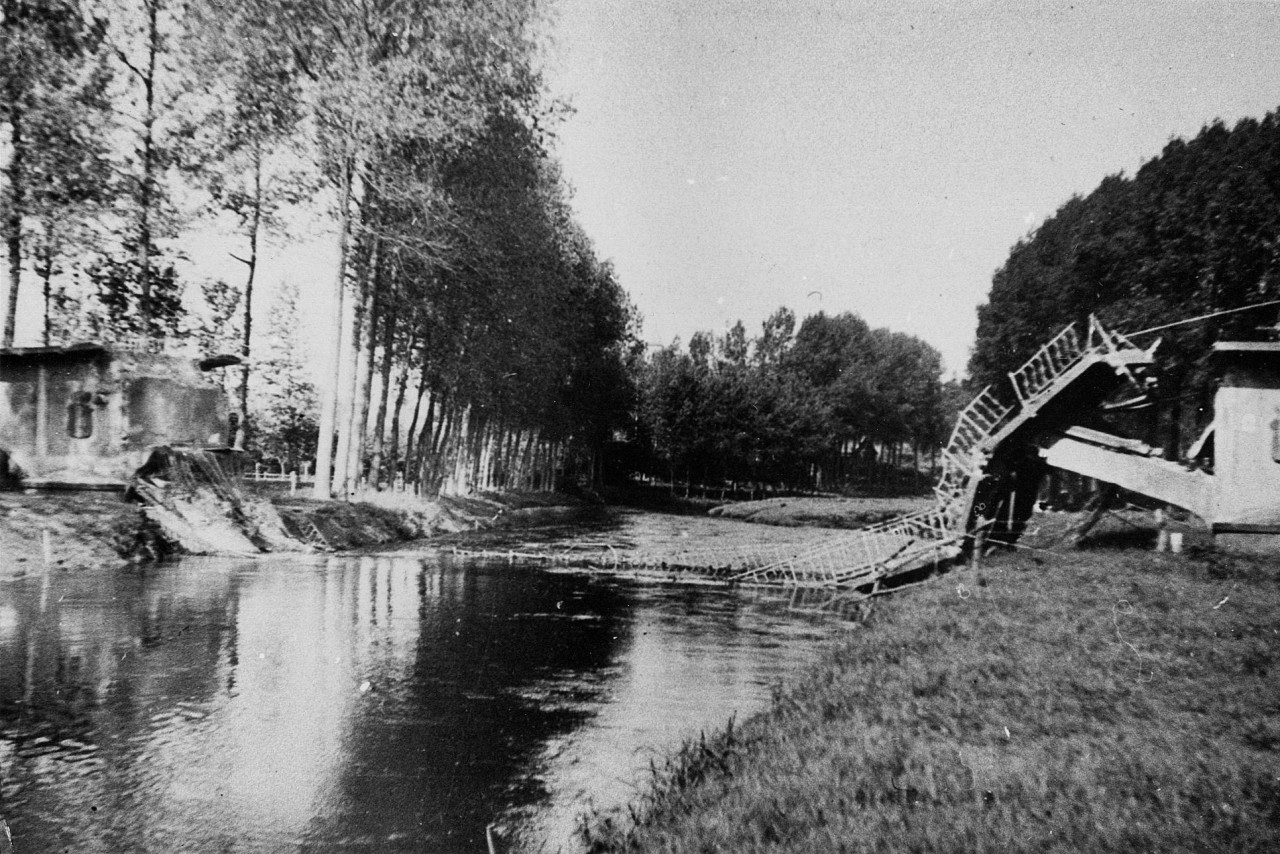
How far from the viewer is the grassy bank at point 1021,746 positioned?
5.69 metres

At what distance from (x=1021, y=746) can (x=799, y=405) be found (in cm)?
3042

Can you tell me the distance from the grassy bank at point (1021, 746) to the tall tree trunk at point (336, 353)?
79.0 ft

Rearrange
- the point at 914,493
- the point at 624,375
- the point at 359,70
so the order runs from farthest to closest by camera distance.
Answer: the point at 624,375
the point at 914,493
the point at 359,70

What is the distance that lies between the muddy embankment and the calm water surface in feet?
4.51

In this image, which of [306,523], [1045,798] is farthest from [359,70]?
[1045,798]

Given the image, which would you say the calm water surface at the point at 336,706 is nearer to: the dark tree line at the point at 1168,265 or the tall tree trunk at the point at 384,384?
the dark tree line at the point at 1168,265

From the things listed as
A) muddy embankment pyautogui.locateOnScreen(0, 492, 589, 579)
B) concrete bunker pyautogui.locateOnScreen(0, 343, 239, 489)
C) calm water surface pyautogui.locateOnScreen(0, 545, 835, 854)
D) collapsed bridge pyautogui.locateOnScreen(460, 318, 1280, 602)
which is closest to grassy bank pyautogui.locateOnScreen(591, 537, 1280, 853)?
calm water surface pyautogui.locateOnScreen(0, 545, 835, 854)

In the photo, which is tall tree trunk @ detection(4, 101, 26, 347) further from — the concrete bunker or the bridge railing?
the bridge railing

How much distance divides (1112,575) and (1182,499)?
2.04 metres

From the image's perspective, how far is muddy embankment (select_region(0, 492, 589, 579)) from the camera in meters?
18.6

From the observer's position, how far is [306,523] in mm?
26984

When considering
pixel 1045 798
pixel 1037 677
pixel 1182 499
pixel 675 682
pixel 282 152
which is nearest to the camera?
pixel 1045 798

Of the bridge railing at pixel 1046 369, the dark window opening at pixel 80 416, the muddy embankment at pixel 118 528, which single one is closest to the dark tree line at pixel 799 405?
the bridge railing at pixel 1046 369

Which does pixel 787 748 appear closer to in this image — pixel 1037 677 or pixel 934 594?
pixel 1037 677
